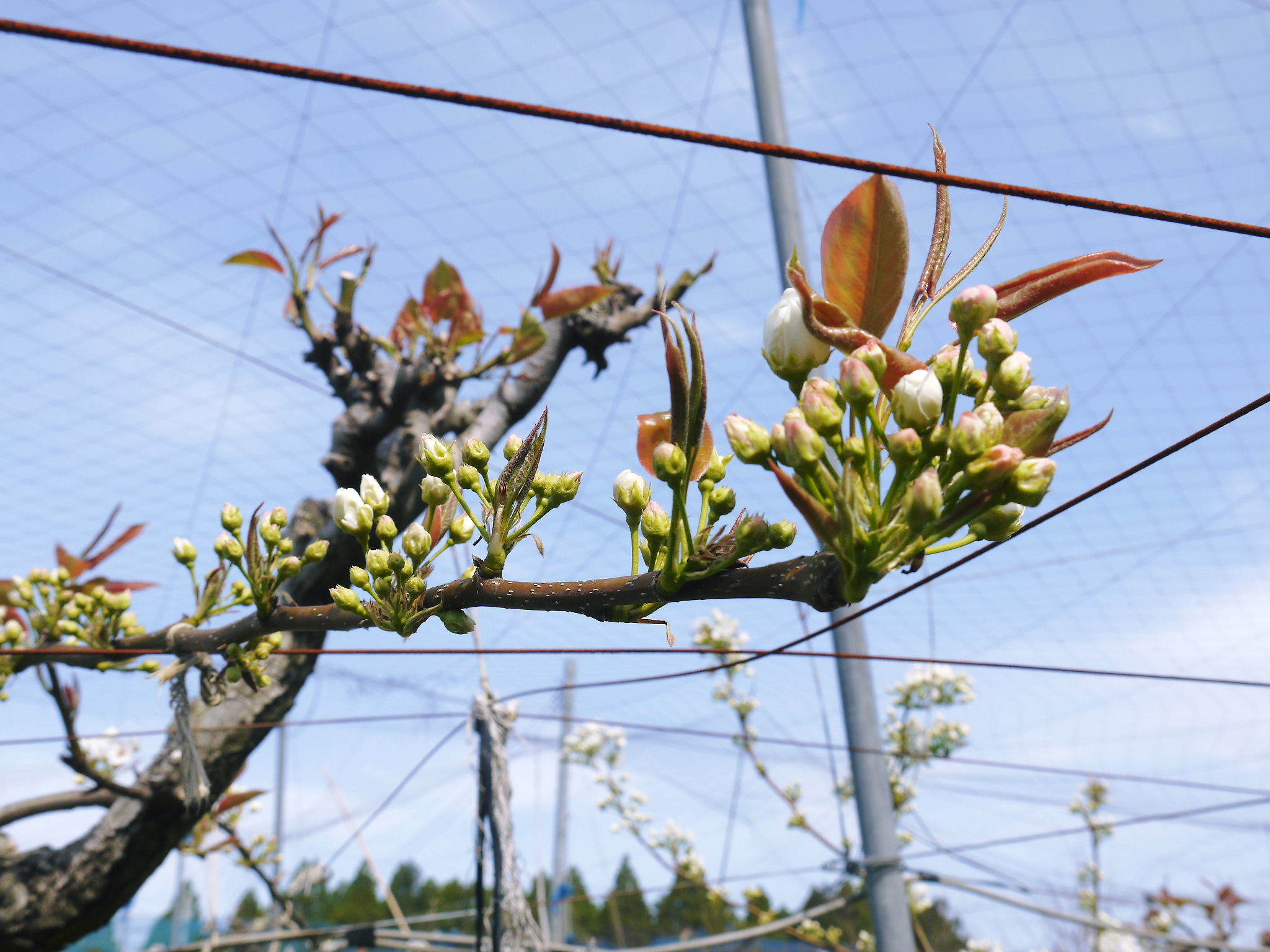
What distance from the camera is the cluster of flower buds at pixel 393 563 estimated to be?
0.64 meters

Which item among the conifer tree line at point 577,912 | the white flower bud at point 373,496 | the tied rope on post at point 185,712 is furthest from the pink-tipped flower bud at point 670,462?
the conifer tree line at point 577,912

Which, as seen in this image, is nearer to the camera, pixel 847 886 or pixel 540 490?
pixel 540 490

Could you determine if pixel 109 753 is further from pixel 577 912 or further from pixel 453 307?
pixel 577 912

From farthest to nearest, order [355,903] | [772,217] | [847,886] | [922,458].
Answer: [355,903], [847,886], [772,217], [922,458]

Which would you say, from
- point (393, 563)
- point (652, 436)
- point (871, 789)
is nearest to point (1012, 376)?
point (652, 436)

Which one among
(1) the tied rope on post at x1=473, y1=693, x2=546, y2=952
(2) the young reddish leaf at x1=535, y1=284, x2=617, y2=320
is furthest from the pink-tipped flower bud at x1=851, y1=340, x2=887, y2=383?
(2) the young reddish leaf at x1=535, y1=284, x2=617, y2=320

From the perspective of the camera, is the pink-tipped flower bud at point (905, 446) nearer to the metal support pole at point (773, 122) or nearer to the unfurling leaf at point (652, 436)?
the unfurling leaf at point (652, 436)

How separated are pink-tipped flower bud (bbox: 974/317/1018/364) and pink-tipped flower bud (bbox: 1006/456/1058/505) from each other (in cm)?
7

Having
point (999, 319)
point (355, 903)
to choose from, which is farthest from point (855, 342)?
point (355, 903)

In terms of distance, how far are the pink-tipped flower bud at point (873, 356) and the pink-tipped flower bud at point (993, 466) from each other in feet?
0.25

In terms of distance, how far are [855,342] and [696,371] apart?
0.32 ft

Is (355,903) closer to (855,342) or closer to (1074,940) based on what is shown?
(1074,940)

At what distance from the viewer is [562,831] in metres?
9.40

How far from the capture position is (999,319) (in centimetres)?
53
